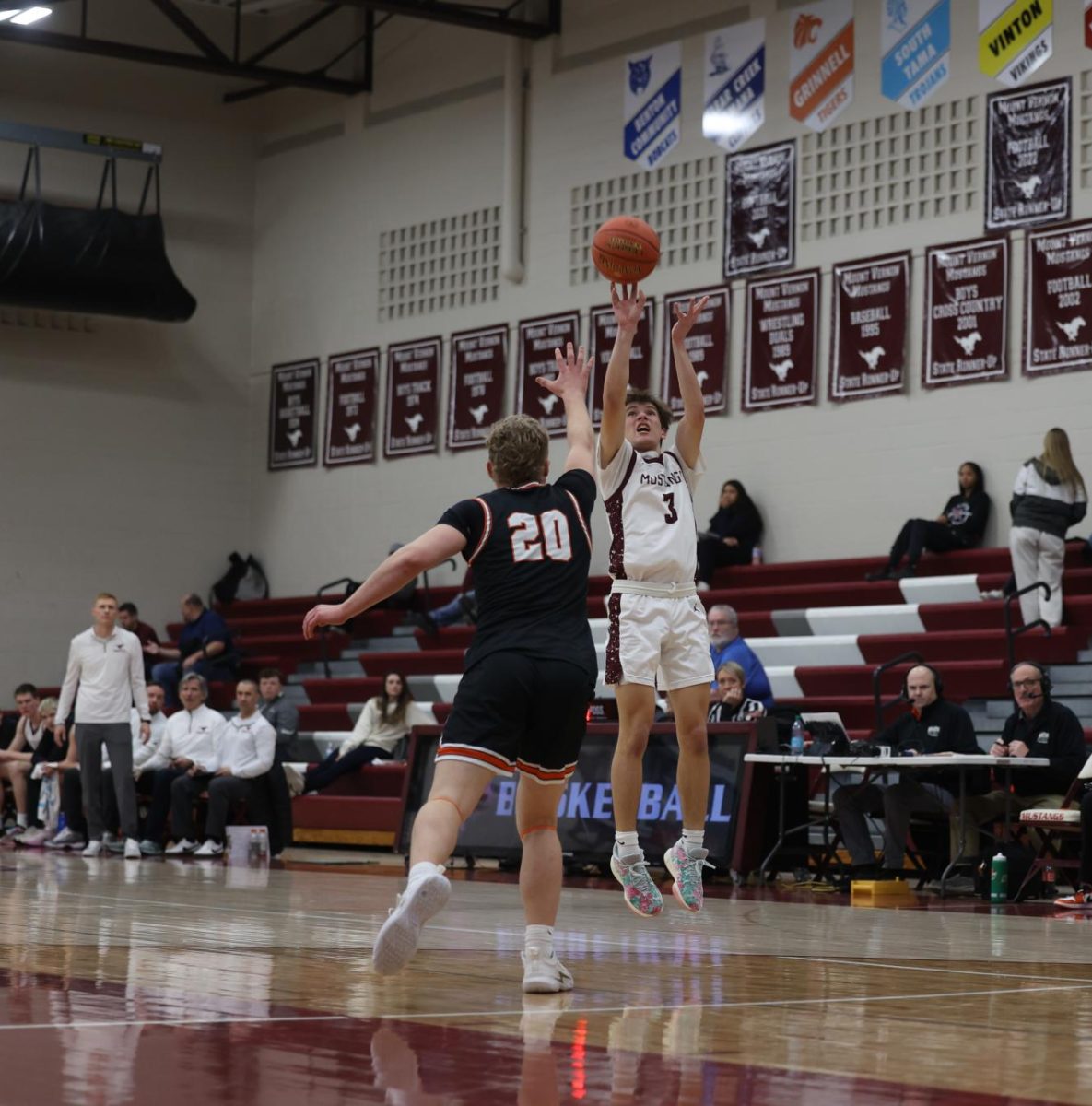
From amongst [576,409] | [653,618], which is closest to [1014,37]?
[653,618]

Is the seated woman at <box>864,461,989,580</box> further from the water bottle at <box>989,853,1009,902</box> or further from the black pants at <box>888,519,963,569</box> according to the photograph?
the water bottle at <box>989,853,1009,902</box>

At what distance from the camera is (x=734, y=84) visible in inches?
672

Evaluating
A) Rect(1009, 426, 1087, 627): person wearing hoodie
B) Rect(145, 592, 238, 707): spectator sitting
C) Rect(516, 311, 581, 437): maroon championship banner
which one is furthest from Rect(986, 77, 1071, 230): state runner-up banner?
Rect(145, 592, 238, 707): spectator sitting

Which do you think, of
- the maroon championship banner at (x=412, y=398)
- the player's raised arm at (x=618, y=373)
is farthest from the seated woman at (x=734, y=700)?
the maroon championship banner at (x=412, y=398)

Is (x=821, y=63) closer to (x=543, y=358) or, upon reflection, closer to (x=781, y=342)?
(x=781, y=342)

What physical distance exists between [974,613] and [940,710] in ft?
10.9

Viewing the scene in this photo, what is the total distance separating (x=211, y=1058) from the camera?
3.42 m

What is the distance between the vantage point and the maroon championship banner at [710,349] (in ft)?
55.5

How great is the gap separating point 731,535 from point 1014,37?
4.67 meters

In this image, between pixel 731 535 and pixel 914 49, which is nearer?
pixel 914 49

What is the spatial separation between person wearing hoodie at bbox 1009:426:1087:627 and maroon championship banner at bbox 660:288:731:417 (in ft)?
13.3

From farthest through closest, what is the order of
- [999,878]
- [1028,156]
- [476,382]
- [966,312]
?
[476,382]
[966,312]
[1028,156]
[999,878]

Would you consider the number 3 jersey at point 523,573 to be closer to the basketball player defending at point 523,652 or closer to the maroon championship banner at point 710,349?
the basketball player defending at point 523,652

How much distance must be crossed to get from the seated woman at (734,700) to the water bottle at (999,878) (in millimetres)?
1883
